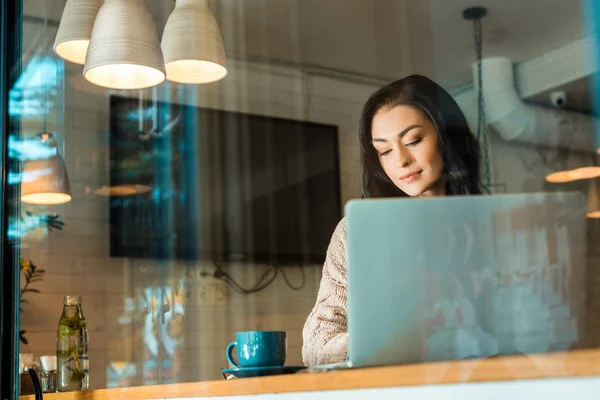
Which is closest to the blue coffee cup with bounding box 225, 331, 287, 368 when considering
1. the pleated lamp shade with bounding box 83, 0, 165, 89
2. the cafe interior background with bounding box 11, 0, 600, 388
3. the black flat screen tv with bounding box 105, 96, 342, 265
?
the cafe interior background with bounding box 11, 0, 600, 388

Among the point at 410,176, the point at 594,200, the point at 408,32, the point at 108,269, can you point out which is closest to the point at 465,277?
the point at 594,200

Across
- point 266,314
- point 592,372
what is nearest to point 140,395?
point 592,372

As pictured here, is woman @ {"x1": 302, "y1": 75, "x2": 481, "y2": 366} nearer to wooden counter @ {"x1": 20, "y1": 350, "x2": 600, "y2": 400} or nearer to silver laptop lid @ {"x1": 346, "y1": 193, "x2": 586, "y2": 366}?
wooden counter @ {"x1": 20, "y1": 350, "x2": 600, "y2": 400}

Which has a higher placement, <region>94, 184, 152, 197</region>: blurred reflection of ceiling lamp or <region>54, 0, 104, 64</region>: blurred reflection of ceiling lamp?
<region>54, 0, 104, 64</region>: blurred reflection of ceiling lamp

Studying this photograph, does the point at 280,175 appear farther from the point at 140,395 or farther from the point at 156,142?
the point at 140,395

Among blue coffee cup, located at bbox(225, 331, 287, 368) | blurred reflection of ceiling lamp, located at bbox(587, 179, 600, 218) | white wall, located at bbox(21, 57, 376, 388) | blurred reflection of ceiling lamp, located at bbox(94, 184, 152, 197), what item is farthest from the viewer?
blurred reflection of ceiling lamp, located at bbox(94, 184, 152, 197)

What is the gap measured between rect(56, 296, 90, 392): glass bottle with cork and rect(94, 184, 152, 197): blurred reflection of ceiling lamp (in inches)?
74.4

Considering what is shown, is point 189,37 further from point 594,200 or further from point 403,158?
point 594,200

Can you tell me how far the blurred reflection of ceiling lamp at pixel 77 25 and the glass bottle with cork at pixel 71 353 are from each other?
72 cm

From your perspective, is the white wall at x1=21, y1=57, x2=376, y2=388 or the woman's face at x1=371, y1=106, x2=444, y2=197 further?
the white wall at x1=21, y1=57, x2=376, y2=388

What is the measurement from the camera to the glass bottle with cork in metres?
1.99

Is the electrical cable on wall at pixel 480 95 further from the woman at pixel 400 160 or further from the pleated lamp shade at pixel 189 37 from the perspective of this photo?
the pleated lamp shade at pixel 189 37

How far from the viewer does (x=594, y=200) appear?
1.14m

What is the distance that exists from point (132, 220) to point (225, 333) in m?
0.75
